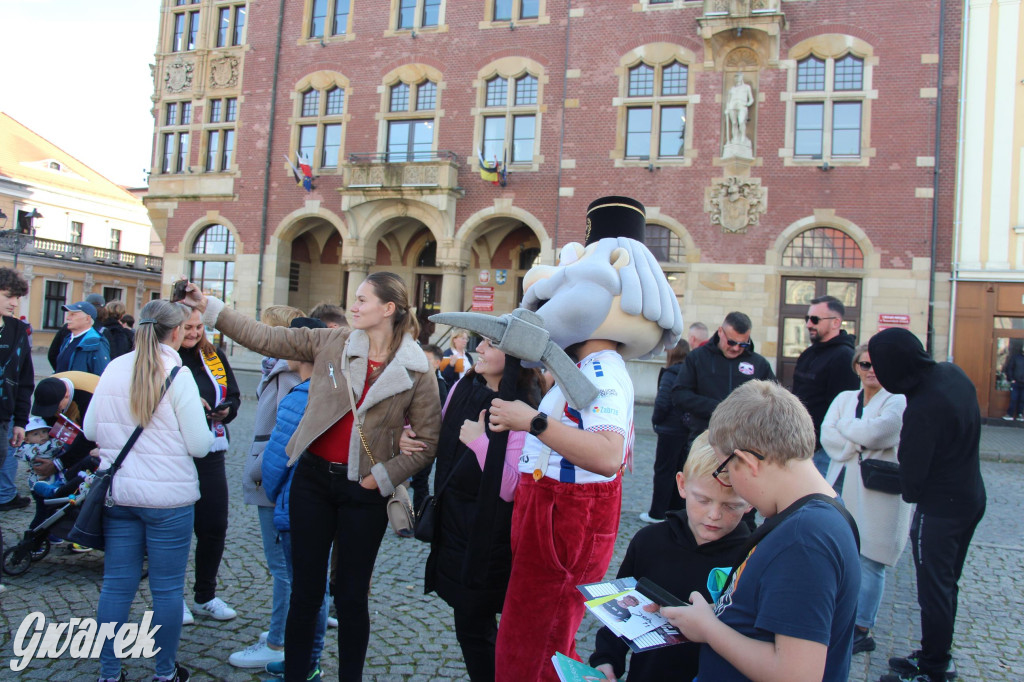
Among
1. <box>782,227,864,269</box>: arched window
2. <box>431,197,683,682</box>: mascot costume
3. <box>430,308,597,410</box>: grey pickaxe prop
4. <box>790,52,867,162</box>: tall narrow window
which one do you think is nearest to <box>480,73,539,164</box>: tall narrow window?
<box>790,52,867,162</box>: tall narrow window

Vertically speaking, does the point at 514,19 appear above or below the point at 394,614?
above

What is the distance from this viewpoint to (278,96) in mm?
22500

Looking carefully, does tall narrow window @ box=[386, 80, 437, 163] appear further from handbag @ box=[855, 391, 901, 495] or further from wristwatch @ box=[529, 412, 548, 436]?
wristwatch @ box=[529, 412, 548, 436]

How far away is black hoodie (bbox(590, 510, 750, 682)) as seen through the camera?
216 cm

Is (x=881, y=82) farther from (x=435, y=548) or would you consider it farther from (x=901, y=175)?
(x=435, y=548)

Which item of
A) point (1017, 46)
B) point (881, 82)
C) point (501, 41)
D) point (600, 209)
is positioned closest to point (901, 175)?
point (881, 82)

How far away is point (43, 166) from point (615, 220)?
161 ft

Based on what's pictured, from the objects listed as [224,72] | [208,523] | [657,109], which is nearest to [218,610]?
[208,523]

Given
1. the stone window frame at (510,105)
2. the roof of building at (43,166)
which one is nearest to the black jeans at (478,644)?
the stone window frame at (510,105)

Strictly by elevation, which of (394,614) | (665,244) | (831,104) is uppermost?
(831,104)

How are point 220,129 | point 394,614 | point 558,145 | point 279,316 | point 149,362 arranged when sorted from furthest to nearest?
point 220,129 < point 558,145 < point 279,316 < point 394,614 < point 149,362

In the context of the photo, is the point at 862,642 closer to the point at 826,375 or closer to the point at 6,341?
the point at 826,375

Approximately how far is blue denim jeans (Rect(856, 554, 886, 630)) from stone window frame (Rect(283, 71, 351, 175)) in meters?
20.1

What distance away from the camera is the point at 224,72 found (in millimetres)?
23359
